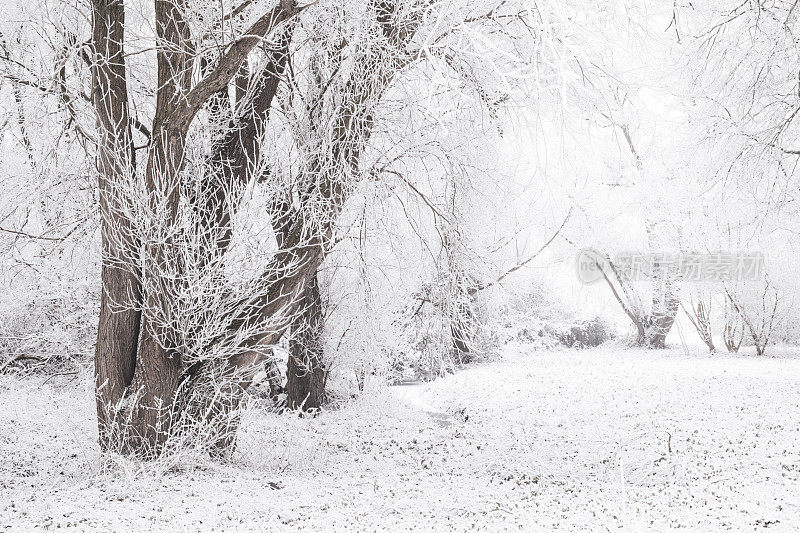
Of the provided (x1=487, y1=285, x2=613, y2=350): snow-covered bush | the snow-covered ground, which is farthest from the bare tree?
the snow-covered ground

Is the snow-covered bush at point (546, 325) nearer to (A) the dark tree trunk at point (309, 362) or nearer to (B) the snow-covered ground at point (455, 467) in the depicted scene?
(B) the snow-covered ground at point (455, 467)

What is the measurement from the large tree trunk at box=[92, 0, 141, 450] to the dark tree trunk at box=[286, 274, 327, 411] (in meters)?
3.60

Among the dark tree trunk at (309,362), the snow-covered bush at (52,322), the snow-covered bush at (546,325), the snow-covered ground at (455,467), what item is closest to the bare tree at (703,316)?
the snow-covered bush at (546,325)

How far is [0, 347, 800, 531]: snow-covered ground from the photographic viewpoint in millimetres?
4406

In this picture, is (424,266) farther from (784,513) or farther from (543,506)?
(784,513)

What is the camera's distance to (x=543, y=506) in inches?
192

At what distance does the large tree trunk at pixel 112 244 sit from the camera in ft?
17.5

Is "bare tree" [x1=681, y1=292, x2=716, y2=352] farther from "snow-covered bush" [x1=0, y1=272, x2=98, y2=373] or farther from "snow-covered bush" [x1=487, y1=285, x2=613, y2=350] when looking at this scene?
"snow-covered bush" [x1=0, y1=272, x2=98, y2=373]

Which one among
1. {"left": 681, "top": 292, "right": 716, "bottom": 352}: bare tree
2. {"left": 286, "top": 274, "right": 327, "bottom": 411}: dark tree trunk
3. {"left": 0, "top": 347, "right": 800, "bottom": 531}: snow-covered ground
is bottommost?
{"left": 0, "top": 347, "right": 800, "bottom": 531}: snow-covered ground

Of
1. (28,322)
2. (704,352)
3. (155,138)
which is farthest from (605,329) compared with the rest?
(155,138)

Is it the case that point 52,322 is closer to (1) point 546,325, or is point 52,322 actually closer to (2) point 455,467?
(2) point 455,467

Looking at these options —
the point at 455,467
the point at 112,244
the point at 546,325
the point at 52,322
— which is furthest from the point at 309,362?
the point at 546,325

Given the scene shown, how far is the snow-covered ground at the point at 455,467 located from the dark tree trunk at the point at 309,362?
478 mm

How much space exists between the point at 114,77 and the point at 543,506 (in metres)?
5.01
